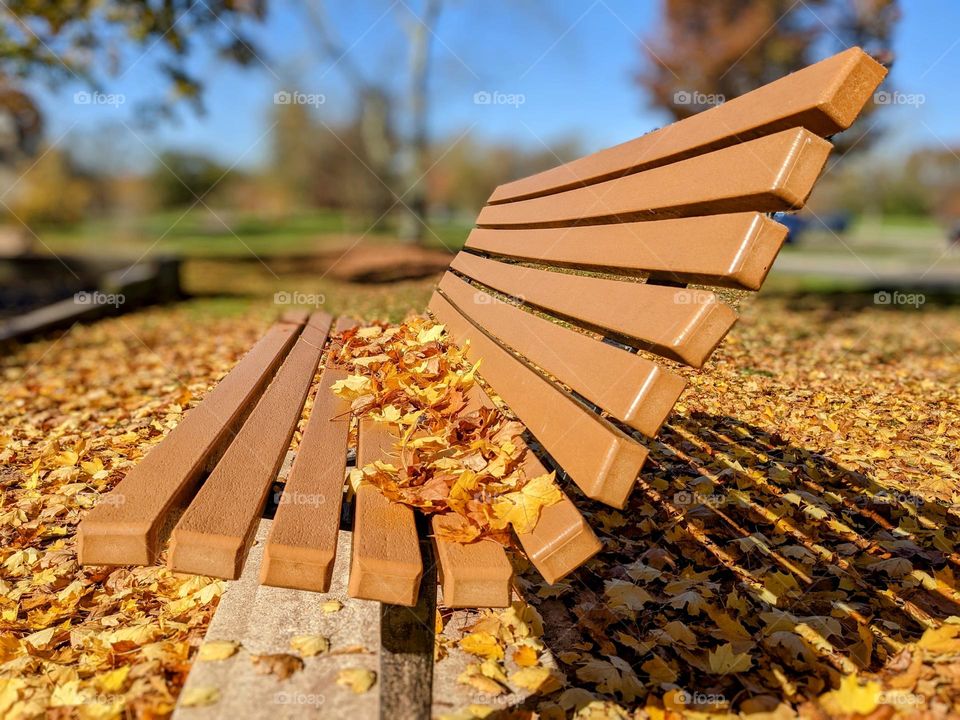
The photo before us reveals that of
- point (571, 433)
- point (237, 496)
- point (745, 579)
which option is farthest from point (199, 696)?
→ point (745, 579)

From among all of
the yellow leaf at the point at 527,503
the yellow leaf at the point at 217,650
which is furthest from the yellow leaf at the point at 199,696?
the yellow leaf at the point at 527,503

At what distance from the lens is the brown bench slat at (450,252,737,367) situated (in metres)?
1.10

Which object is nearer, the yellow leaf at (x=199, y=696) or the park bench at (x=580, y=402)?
the park bench at (x=580, y=402)

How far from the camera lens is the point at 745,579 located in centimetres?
209

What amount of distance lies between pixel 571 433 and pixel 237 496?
654mm

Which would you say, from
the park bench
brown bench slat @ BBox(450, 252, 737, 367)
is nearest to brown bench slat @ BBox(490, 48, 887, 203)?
the park bench

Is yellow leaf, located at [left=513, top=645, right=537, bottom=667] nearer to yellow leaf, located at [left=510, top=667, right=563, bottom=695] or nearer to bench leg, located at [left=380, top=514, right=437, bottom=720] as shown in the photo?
yellow leaf, located at [left=510, top=667, right=563, bottom=695]

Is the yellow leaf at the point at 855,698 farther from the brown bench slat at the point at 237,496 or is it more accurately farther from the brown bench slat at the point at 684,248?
the brown bench slat at the point at 237,496

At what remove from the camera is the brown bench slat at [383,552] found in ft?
3.82

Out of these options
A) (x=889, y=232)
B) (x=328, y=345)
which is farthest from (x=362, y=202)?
(x=889, y=232)

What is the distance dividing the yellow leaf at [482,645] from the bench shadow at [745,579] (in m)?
0.16

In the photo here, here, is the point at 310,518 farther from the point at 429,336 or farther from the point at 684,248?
the point at 429,336

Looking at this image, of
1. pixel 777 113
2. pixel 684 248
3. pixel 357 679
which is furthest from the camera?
pixel 357 679

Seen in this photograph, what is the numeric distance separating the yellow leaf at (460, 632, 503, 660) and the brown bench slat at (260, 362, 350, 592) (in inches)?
25.5
